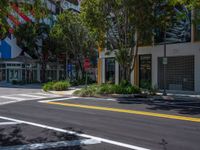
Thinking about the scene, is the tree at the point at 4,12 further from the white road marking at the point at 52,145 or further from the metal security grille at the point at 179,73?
the metal security grille at the point at 179,73

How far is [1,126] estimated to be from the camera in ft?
39.8

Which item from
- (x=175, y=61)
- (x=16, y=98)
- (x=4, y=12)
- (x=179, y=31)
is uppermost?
(x=179, y=31)

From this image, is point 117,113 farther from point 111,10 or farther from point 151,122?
point 111,10

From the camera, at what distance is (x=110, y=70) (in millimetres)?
37406

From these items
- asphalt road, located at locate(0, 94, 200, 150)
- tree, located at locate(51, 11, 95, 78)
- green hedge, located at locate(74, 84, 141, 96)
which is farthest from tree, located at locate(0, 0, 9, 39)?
tree, located at locate(51, 11, 95, 78)

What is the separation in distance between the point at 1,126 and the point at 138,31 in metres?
16.9

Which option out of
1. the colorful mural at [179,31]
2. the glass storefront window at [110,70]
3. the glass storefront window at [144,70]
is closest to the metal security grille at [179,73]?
the glass storefront window at [144,70]

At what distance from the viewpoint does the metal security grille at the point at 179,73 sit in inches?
1171

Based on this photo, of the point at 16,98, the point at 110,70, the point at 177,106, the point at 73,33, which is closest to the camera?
the point at 177,106

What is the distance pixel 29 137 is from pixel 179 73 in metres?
22.6

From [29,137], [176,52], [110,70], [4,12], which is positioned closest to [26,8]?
[4,12]

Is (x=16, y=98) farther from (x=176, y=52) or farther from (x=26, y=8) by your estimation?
(x=26, y=8)

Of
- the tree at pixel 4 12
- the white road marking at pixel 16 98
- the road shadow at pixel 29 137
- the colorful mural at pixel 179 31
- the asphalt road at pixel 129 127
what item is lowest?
the white road marking at pixel 16 98

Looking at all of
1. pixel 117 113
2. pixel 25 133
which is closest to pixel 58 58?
pixel 117 113
